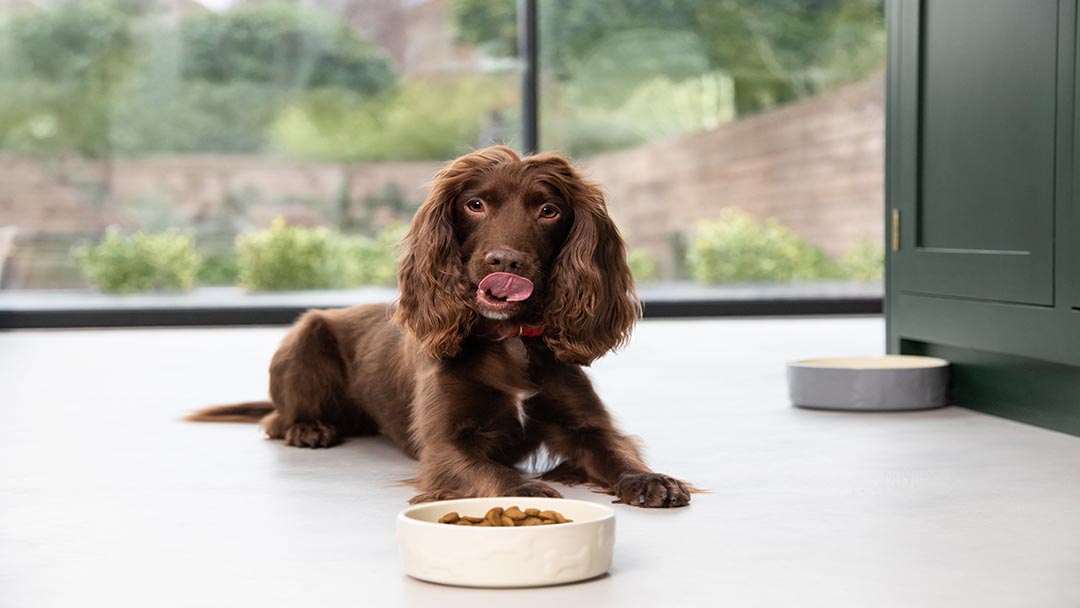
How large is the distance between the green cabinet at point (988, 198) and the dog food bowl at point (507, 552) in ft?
5.89

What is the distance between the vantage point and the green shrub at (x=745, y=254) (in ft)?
27.4

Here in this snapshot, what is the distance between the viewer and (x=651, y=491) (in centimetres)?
221

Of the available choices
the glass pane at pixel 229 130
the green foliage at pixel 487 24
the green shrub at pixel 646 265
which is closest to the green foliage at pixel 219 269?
the glass pane at pixel 229 130

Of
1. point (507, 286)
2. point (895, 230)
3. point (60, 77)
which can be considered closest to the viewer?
point (507, 286)

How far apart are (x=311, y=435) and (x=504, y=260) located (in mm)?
911

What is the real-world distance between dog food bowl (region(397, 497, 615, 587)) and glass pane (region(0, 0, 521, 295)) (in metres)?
6.09

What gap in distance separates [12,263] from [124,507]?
19.7 ft

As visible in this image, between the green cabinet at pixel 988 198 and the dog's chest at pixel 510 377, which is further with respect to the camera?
the green cabinet at pixel 988 198

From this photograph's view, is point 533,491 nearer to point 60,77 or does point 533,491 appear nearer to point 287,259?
point 287,259

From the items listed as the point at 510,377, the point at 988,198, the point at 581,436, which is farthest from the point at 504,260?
the point at 988,198

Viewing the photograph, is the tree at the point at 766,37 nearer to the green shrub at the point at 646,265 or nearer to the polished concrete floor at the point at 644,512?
the green shrub at the point at 646,265

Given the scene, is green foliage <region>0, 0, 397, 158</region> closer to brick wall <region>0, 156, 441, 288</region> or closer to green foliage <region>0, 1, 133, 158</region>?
green foliage <region>0, 1, 133, 158</region>

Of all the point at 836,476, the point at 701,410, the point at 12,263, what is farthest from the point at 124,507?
the point at 12,263

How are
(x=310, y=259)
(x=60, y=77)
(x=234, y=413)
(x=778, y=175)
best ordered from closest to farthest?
1. (x=234, y=413)
2. (x=60, y=77)
3. (x=310, y=259)
4. (x=778, y=175)
